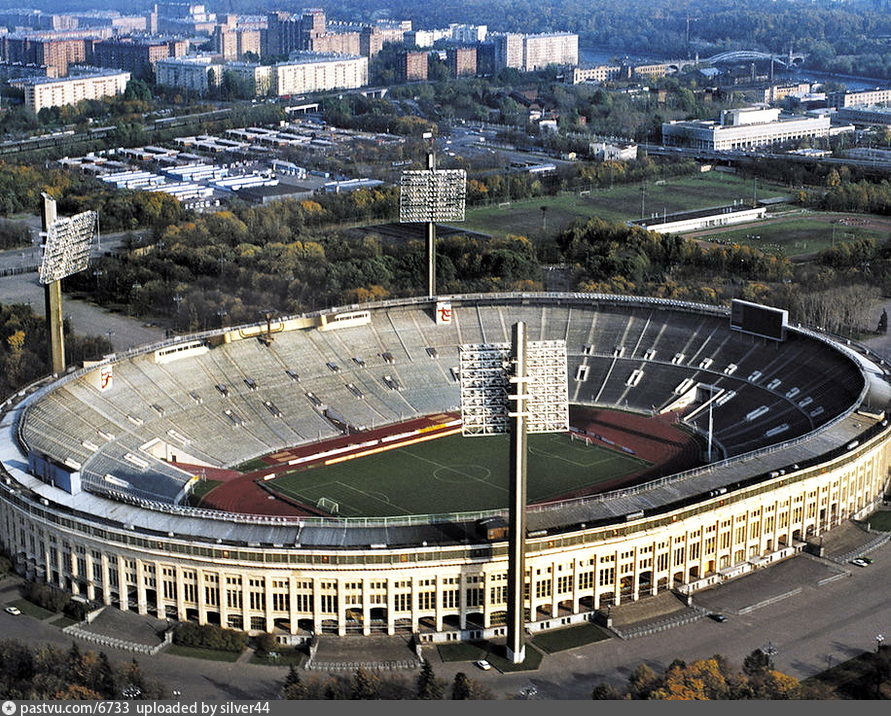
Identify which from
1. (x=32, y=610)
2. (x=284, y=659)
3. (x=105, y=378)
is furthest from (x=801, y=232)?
(x=32, y=610)

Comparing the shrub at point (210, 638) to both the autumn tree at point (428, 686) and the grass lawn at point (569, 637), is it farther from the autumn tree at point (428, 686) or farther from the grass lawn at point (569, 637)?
the grass lawn at point (569, 637)

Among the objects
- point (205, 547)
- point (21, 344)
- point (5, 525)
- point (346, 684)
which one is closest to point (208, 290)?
point (21, 344)

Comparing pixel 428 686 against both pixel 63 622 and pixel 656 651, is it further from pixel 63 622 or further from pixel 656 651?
pixel 63 622

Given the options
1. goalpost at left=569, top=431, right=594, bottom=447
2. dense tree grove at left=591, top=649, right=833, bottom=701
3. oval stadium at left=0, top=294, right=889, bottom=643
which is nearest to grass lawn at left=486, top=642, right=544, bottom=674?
oval stadium at left=0, top=294, right=889, bottom=643

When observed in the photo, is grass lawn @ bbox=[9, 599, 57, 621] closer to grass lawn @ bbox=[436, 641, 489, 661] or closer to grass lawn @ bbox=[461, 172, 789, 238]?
grass lawn @ bbox=[436, 641, 489, 661]

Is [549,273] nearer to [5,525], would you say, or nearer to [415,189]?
[415,189]

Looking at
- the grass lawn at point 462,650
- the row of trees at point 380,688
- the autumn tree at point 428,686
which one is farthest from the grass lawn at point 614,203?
the autumn tree at point 428,686
